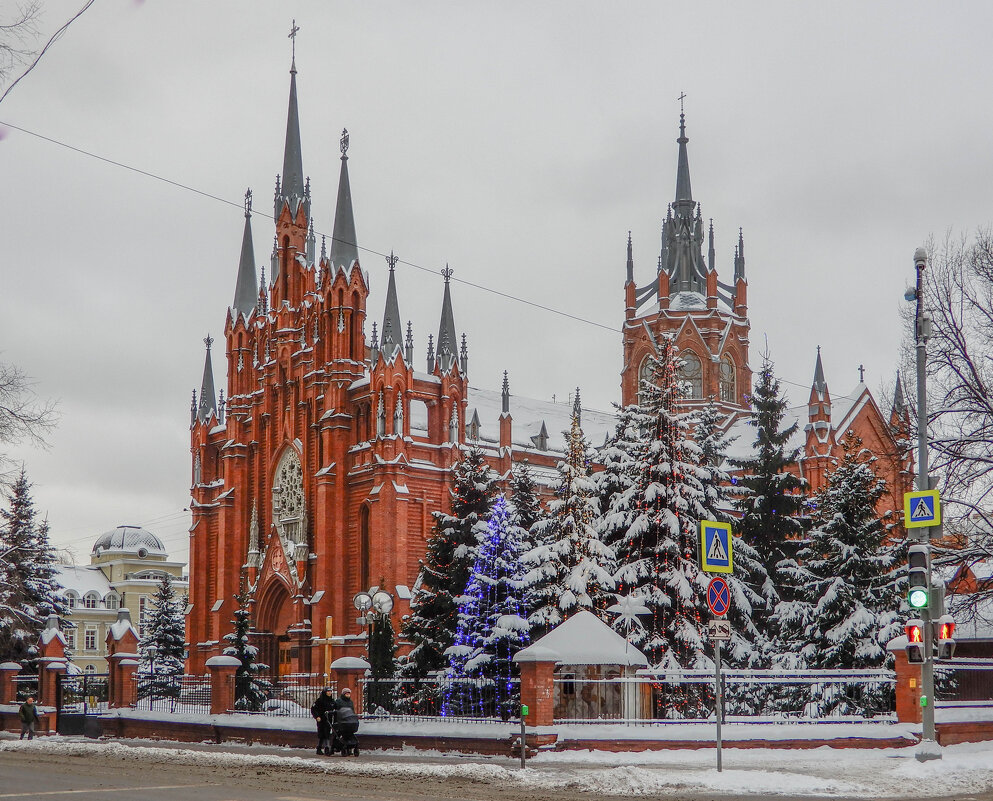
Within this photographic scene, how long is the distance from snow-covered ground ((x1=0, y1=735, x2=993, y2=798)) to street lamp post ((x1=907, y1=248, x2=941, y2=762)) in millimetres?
425

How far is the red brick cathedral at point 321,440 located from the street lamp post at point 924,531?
31.3 m

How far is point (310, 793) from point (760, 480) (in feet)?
85.1

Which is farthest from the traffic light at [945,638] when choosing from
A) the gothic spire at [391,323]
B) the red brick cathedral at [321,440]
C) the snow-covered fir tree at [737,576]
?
the gothic spire at [391,323]

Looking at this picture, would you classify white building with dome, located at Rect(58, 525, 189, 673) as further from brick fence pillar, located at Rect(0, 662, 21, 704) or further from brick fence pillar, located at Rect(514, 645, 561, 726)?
brick fence pillar, located at Rect(514, 645, 561, 726)

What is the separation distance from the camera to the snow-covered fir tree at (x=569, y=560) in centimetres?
3059

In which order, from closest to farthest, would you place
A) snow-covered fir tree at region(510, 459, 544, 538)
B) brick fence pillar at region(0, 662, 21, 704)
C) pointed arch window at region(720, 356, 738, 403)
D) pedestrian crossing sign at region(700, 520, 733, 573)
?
pedestrian crossing sign at region(700, 520, 733, 573) → brick fence pillar at region(0, 662, 21, 704) → snow-covered fir tree at region(510, 459, 544, 538) → pointed arch window at region(720, 356, 738, 403)

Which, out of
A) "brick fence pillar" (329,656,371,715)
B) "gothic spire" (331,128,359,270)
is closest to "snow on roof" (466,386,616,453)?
"gothic spire" (331,128,359,270)

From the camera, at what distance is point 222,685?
2947 cm

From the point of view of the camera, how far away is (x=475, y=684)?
2811cm

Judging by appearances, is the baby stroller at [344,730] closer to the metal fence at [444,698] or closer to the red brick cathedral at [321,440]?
the metal fence at [444,698]

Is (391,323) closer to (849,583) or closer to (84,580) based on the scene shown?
(849,583)

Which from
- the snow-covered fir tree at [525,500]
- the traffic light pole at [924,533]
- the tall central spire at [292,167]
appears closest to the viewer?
the traffic light pole at [924,533]

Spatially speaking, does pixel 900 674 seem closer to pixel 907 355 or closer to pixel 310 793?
pixel 907 355

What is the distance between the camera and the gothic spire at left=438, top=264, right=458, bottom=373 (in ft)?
182
